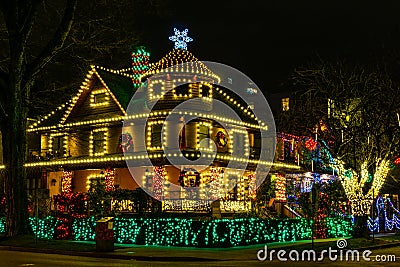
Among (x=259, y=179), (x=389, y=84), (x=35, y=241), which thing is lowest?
(x=35, y=241)

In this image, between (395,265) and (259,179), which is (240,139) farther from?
(395,265)

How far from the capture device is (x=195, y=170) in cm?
3381

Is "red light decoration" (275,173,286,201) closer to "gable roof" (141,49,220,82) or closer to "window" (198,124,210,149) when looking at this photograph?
"window" (198,124,210,149)

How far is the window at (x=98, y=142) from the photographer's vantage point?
37156mm

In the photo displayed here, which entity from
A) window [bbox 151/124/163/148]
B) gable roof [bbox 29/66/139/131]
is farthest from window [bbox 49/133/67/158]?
window [bbox 151/124/163/148]

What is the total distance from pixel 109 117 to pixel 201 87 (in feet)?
20.1

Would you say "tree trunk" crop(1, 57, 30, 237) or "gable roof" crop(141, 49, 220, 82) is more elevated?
"gable roof" crop(141, 49, 220, 82)

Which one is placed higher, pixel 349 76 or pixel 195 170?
pixel 349 76

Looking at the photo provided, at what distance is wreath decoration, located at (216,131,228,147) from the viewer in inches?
1425

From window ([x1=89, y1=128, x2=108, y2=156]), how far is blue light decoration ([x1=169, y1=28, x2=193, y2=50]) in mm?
7082

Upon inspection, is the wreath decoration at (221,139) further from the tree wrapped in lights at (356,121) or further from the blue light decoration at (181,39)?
the tree wrapped in lights at (356,121)

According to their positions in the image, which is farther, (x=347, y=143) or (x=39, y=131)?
(x=39, y=131)

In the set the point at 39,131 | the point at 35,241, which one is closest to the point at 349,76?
the point at 35,241

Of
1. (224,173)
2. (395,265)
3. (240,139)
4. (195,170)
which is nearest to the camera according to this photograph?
(395,265)
